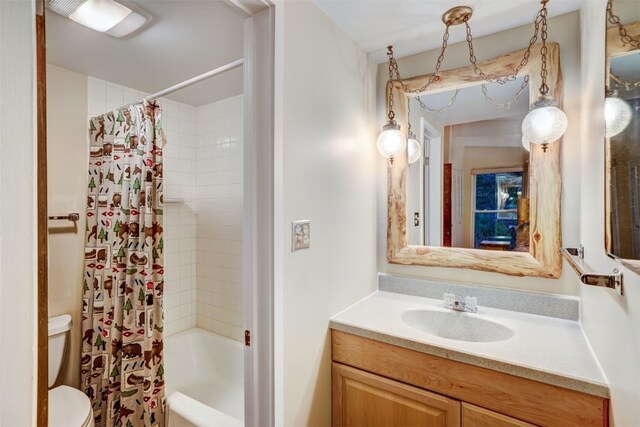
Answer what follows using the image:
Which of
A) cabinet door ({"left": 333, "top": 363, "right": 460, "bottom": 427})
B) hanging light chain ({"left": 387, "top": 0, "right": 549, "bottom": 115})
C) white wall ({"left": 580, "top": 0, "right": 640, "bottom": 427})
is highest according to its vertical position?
hanging light chain ({"left": 387, "top": 0, "right": 549, "bottom": 115})

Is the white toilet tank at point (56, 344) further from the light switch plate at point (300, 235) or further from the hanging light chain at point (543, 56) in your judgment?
the hanging light chain at point (543, 56)

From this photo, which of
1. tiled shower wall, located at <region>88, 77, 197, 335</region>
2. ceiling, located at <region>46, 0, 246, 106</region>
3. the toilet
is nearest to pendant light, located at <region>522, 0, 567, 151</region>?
ceiling, located at <region>46, 0, 246, 106</region>

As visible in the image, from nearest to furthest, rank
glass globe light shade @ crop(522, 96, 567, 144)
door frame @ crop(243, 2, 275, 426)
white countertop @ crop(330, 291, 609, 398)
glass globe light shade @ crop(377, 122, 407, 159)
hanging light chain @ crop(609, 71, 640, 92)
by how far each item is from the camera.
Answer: hanging light chain @ crop(609, 71, 640, 92)
white countertop @ crop(330, 291, 609, 398)
door frame @ crop(243, 2, 275, 426)
glass globe light shade @ crop(522, 96, 567, 144)
glass globe light shade @ crop(377, 122, 407, 159)

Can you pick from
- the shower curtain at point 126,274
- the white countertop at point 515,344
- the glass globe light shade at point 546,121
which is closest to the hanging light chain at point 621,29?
the glass globe light shade at point 546,121

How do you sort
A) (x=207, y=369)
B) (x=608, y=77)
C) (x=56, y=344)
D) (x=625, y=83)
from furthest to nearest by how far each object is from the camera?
1. (x=207, y=369)
2. (x=56, y=344)
3. (x=608, y=77)
4. (x=625, y=83)

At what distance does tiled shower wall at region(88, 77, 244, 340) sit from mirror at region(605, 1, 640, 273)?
2.08 metres

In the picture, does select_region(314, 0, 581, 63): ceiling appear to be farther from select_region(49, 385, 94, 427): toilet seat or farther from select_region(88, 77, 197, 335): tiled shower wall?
→ select_region(49, 385, 94, 427): toilet seat

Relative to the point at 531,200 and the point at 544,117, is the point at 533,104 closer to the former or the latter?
the point at 544,117

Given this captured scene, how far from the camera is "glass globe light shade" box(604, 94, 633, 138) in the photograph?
671 millimetres

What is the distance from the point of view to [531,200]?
1443mm

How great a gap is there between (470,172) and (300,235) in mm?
1022

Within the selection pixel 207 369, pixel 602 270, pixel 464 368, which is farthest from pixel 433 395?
pixel 207 369

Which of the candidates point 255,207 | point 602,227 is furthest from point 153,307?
point 602,227

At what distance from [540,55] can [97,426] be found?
308 cm
